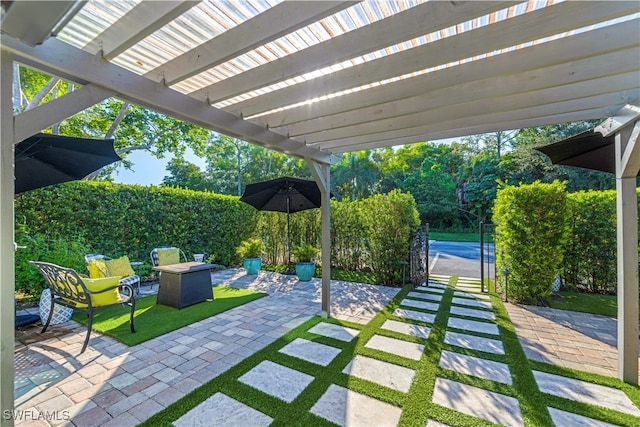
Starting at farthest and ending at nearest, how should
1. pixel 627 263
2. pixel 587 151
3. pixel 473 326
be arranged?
pixel 473 326 < pixel 587 151 < pixel 627 263

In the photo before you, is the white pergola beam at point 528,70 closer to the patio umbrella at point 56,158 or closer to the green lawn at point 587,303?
the patio umbrella at point 56,158

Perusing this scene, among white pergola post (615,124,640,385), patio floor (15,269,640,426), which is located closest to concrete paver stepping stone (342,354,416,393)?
patio floor (15,269,640,426)

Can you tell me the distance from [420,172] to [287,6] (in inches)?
994

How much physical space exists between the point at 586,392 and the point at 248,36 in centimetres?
406

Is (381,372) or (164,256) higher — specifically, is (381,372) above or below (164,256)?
below

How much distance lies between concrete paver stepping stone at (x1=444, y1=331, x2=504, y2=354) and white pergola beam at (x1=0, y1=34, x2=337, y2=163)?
343 cm

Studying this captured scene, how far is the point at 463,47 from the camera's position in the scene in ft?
5.92

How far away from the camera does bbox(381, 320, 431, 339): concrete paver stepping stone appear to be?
356cm

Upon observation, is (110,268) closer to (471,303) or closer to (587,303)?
(471,303)

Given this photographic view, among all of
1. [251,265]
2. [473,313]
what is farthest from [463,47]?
[251,265]

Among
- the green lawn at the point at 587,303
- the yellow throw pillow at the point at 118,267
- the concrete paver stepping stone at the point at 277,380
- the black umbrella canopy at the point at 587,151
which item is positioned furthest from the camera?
the yellow throw pillow at the point at 118,267

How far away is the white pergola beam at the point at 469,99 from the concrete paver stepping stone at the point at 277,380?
2805mm

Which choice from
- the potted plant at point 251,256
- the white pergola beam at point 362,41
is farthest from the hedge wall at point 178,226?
the white pergola beam at point 362,41

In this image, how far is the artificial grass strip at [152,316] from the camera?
3.52m
